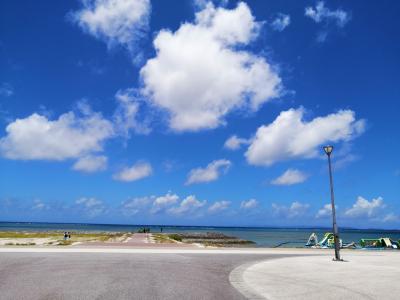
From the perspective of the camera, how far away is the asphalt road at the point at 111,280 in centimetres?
1026

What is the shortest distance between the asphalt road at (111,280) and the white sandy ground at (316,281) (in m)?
0.71

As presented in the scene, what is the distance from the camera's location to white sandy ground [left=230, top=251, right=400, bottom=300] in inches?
431

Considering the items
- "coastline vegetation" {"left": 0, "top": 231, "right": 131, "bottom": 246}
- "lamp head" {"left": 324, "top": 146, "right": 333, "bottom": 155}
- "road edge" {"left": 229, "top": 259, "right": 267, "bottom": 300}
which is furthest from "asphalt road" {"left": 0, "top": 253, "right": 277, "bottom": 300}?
"coastline vegetation" {"left": 0, "top": 231, "right": 131, "bottom": 246}

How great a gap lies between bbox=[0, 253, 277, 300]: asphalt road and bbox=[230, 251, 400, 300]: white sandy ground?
714 mm

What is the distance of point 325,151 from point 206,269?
10509 millimetres

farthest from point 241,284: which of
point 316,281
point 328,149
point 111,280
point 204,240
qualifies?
point 204,240

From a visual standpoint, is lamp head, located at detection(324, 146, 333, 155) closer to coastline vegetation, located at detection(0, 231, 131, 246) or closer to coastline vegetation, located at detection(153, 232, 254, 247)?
coastline vegetation, located at detection(0, 231, 131, 246)

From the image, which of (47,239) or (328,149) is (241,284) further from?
(47,239)

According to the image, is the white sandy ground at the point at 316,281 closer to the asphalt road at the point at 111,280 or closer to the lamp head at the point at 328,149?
the asphalt road at the point at 111,280

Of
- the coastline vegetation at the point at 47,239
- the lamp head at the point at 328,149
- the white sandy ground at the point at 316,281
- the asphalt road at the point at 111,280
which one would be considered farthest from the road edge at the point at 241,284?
the coastline vegetation at the point at 47,239

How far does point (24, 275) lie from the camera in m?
13.1

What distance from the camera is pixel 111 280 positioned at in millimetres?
12367

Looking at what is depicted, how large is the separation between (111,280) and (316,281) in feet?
21.2

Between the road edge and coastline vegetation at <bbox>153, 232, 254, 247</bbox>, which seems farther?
coastline vegetation at <bbox>153, 232, 254, 247</bbox>
